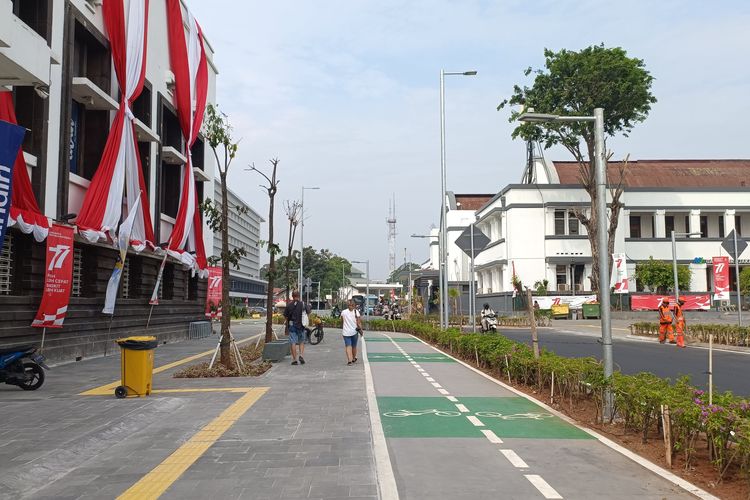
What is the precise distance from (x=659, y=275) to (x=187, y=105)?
37.1 metres

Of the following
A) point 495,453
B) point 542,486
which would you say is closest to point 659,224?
point 495,453

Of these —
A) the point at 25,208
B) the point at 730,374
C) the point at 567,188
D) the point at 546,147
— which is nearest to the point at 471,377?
the point at 730,374

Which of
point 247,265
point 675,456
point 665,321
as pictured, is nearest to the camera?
point 675,456

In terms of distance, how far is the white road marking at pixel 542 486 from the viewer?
18.5ft

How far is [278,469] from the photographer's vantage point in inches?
252

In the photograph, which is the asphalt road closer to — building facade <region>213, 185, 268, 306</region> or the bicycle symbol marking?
the bicycle symbol marking

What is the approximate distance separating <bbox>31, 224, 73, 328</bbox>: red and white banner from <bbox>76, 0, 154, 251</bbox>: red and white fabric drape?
1.08 meters

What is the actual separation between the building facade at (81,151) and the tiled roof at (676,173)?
39.2 metres

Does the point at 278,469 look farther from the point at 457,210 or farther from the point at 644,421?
the point at 457,210

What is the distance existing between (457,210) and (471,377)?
208ft

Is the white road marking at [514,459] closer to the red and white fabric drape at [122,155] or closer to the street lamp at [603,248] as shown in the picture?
the street lamp at [603,248]

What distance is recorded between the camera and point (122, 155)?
1962cm

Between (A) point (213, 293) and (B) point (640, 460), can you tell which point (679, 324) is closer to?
(B) point (640, 460)

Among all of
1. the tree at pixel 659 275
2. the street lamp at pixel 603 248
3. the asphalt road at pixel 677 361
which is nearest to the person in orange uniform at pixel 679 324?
the asphalt road at pixel 677 361
